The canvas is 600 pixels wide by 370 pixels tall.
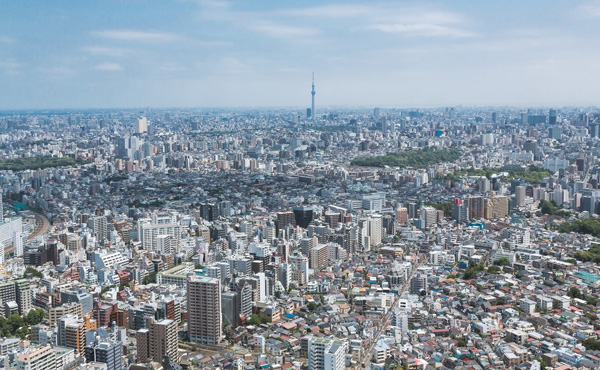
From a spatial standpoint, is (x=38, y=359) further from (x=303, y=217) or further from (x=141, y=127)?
(x=141, y=127)

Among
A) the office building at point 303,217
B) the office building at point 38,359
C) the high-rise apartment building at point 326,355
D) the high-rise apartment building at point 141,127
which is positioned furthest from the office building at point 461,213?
the high-rise apartment building at point 141,127

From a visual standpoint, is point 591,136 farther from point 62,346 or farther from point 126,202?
point 62,346

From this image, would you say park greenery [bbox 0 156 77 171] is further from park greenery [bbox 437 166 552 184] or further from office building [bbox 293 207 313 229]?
park greenery [bbox 437 166 552 184]

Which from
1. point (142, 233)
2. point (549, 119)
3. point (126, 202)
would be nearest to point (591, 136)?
point (549, 119)

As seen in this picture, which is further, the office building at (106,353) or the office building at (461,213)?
the office building at (461,213)

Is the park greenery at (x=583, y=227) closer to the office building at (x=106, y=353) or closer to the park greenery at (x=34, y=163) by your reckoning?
the office building at (x=106, y=353)

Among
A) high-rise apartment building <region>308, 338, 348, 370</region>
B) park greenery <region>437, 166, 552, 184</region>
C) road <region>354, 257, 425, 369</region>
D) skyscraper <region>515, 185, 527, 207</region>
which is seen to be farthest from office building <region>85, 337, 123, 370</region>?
park greenery <region>437, 166, 552, 184</region>
